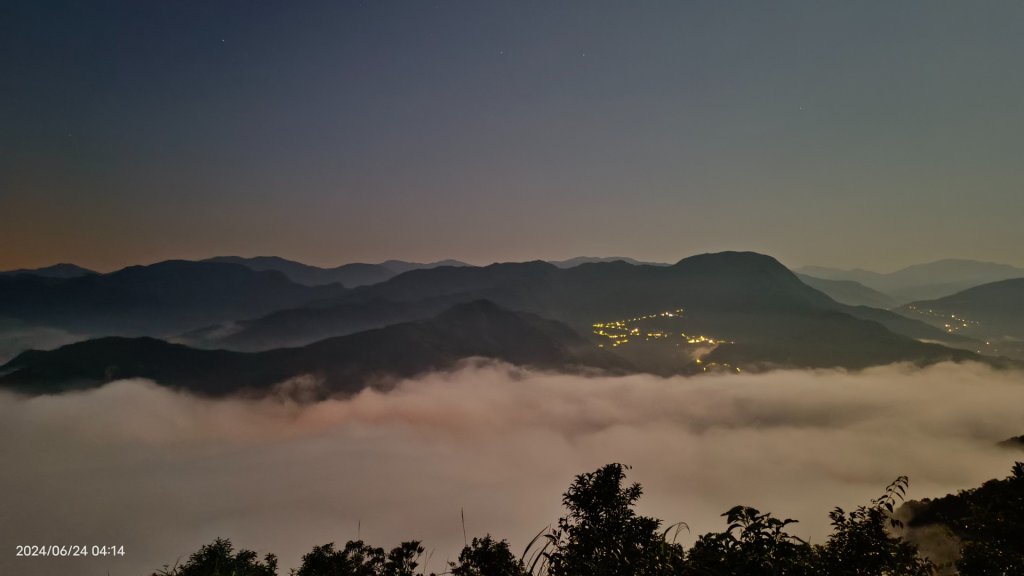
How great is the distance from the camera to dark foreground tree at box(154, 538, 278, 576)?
35625mm

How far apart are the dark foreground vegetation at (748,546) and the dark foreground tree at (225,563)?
26.0 meters

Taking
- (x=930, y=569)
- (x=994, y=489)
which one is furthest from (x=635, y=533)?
(x=994, y=489)

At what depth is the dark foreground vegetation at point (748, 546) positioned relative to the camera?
805 centimetres

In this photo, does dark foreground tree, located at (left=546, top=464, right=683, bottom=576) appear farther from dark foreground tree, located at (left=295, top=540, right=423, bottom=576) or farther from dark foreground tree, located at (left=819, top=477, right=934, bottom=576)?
dark foreground tree, located at (left=295, top=540, right=423, bottom=576)

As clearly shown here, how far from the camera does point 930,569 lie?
33.7ft

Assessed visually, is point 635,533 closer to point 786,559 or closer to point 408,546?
point 786,559

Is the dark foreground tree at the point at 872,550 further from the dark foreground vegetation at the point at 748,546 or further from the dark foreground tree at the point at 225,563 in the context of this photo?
the dark foreground tree at the point at 225,563

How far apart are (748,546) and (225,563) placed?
4846cm

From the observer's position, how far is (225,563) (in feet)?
129

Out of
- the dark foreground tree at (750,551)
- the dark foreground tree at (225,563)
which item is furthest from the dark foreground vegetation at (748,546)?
the dark foreground tree at (225,563)

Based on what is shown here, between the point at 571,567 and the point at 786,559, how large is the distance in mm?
5415

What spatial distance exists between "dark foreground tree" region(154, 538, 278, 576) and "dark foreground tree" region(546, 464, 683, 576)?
31713mm

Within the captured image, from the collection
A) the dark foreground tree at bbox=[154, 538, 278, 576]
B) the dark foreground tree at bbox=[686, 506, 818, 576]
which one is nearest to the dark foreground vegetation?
the dark foreground tree at bbox=[686, 506, 818, 576]

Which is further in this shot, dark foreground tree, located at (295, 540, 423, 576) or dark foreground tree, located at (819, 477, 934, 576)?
dark foreground tree, located at (295, 540, 423, 576)
